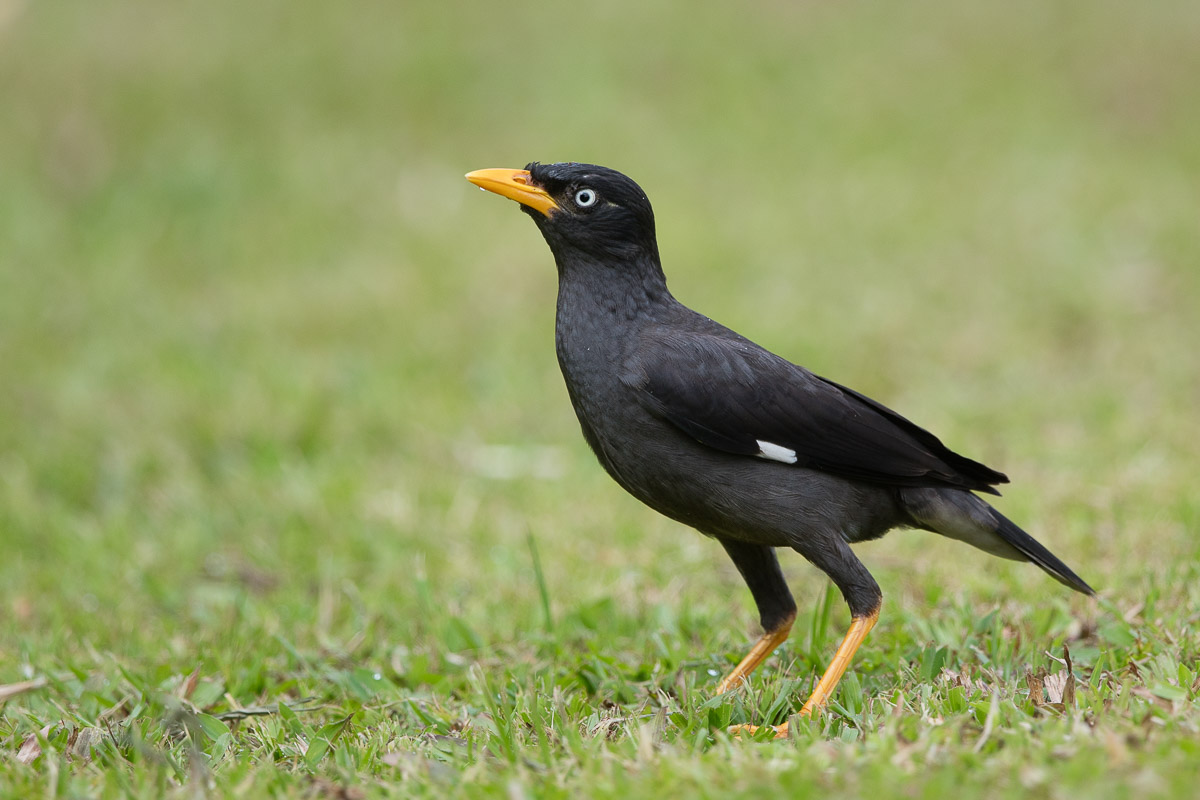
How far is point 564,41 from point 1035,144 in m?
5.18

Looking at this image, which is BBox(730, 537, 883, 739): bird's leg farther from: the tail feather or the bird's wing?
the tail feather

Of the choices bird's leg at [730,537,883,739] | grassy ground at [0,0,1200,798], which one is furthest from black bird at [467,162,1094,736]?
A: grassy ground at [0,0,1200,798]

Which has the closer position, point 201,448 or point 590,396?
point 590,396

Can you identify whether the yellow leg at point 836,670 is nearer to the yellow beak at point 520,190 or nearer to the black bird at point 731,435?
the black bird at point 731,435

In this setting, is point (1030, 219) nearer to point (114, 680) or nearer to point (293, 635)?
point (293, 635)

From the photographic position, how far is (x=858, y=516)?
389 cm

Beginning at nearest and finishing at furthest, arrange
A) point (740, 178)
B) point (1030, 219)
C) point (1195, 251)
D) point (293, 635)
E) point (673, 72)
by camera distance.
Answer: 1. point (293, 635)
2. point (1195, 251)
3. point (1030, 219)
4. point (740, 178)
5. point (673, 72)

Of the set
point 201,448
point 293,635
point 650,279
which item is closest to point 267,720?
point 293,635

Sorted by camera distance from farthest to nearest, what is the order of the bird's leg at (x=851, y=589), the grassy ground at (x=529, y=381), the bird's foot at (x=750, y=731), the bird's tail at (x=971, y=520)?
the bird's tail at (x=971, y=520) < the bird's leg at (x=851, y=589) < the grassy ground at (x=529, y=381) < the bird's foot at (x=750, y=731)

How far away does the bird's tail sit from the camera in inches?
156

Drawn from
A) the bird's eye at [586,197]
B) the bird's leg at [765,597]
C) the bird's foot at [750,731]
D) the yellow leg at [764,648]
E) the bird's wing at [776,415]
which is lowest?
the bird's foot at [750,731]

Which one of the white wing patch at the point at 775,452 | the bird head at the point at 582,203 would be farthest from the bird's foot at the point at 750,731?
the bird head at the point at 582,203

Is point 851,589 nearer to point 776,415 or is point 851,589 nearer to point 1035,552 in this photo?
point 776,415

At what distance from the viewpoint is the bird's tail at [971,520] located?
3.96m
